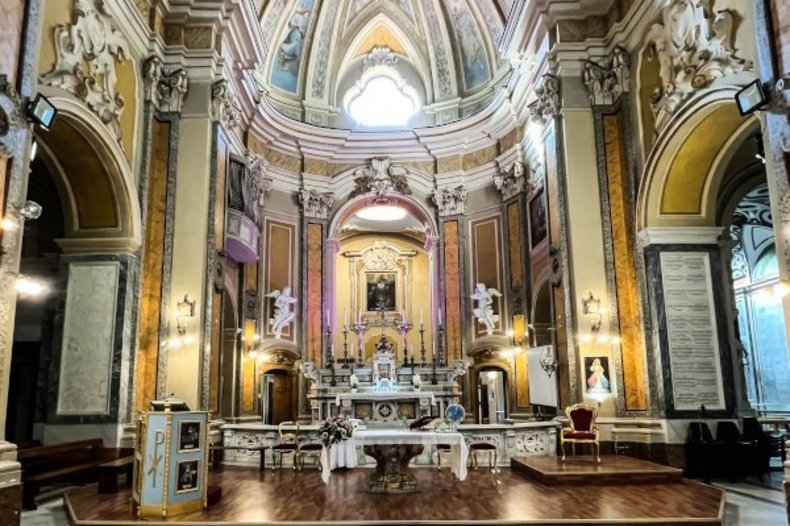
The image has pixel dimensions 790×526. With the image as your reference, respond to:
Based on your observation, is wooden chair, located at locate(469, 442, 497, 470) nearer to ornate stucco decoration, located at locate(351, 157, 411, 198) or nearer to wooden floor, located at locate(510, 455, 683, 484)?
wooden floor, located at locate(510, 455, 683, 484)

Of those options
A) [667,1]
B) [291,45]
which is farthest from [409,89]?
[667,1]

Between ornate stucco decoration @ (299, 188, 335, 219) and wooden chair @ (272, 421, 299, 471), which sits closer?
wooden chair @ (272, 421, 299, 471)

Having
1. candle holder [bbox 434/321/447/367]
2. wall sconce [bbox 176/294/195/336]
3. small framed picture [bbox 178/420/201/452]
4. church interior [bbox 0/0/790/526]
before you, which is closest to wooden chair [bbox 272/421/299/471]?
church interior [bbox 0/0/790/526]

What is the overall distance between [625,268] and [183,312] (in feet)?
23.2

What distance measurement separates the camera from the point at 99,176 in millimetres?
10086

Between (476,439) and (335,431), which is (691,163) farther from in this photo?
(335,431)

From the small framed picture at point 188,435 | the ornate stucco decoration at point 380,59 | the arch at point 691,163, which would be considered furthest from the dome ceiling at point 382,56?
the small framed picture at point 188,435

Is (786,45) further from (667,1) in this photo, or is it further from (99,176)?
(99,176)

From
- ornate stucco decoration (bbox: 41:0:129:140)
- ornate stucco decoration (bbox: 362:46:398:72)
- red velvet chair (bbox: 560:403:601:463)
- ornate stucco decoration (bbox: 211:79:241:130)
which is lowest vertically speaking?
red velvet chair (bbox: 560:403:601:463)

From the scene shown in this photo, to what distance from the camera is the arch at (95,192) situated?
972 cm

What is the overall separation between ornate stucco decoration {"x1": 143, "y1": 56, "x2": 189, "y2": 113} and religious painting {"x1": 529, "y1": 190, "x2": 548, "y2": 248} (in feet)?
24.6

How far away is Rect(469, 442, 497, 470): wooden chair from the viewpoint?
10.3 meters

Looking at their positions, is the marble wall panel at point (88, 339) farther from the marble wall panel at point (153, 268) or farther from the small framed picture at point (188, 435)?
the small framed picture at point (188, 435)

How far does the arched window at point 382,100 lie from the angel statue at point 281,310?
5.71 m
